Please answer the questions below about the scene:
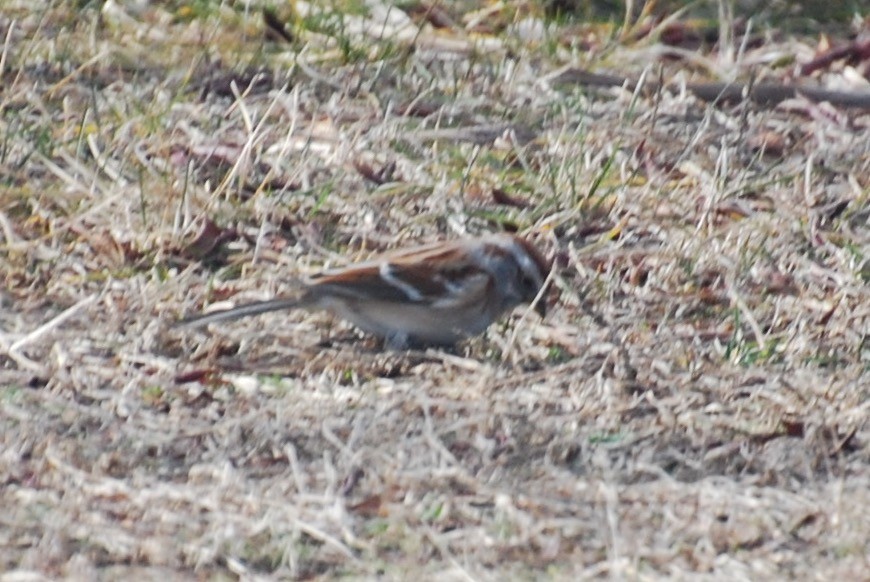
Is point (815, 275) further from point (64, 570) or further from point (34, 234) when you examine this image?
point (64, 570)

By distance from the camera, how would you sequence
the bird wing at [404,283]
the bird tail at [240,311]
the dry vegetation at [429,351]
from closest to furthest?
the dry vegetation at [429,351] → the bird tail at [240,311] → the bird wing at [404,283]

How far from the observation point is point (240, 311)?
16.1 ft

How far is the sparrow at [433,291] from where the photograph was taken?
504cm

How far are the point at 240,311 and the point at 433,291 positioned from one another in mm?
577

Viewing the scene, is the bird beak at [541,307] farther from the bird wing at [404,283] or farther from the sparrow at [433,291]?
the bird wing at [404,283]

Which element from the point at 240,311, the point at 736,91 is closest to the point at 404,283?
the point at 240,311

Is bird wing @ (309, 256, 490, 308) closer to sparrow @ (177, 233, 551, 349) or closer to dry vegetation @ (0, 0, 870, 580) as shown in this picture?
sparrow @ (177, 233, 551, 349)

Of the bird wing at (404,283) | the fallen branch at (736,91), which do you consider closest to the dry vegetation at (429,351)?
Answer: the fallen branch at (736,91)

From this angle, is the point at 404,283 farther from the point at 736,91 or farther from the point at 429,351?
the point at 736,91

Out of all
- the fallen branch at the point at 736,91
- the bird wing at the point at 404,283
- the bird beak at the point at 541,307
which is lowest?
the fallen branch at the point at 736,91

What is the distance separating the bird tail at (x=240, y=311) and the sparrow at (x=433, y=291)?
0.08ft

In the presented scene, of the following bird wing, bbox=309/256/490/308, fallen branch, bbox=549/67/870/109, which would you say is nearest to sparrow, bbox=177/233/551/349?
bird wing, bbox=309/256/490/308

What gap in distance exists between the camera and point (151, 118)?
20.1ft

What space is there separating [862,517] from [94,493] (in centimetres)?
168
